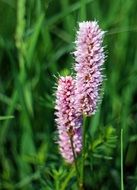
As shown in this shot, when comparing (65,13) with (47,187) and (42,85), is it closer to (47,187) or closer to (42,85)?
(42,85)

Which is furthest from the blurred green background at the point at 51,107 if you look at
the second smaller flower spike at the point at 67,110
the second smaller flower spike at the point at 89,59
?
the second smaller flower spike at the point at 89,59

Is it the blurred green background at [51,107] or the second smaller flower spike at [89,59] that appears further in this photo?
the blurred green background at [51,107]

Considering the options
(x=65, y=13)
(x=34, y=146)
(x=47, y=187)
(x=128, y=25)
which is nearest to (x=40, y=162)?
(x=47, y=187)

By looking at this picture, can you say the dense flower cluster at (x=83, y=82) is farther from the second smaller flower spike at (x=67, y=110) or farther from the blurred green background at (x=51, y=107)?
the blurred green background at (x=51, y=107)

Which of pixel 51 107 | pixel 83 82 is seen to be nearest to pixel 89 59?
pixel 83 82

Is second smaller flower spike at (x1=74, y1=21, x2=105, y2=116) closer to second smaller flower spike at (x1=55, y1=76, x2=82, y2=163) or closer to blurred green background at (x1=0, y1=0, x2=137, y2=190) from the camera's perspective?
second smaller flower spike at (x1=55, y1=76, x2=82, y2=163)

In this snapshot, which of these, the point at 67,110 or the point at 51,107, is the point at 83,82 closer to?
the point at 67,110

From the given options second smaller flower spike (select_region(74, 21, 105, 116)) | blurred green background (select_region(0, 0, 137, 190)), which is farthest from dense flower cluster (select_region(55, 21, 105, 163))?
blurred green background (select_region(0, 0, 137, 190))
